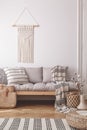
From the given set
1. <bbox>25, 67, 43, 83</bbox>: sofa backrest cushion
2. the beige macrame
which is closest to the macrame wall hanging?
the beige macrame

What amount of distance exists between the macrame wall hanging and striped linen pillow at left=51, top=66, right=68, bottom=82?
2.11ft

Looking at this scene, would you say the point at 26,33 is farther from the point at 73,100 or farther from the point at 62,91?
the point at 73,100

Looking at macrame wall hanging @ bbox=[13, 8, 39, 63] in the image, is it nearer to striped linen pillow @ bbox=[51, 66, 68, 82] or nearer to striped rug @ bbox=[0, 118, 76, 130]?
striped linen pillow @ bbox=[51, 66, 68, 82]

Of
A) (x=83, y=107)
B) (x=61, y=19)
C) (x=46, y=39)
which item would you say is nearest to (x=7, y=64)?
(x=46, y=39)

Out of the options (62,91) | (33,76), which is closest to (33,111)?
(62,91)

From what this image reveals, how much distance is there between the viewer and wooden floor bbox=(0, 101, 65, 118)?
437cm

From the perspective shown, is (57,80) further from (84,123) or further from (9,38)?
(84,123)

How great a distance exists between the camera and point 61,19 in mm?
5828

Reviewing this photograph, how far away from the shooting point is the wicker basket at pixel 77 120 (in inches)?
125

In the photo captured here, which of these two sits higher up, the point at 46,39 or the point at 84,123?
the point at 46,39

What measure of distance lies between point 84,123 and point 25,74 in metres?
2.69

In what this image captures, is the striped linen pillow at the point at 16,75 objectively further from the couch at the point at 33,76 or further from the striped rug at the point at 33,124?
the striped rug at the point at 33,124

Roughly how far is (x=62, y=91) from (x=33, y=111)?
2.47 feet

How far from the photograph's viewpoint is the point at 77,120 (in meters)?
3.23
